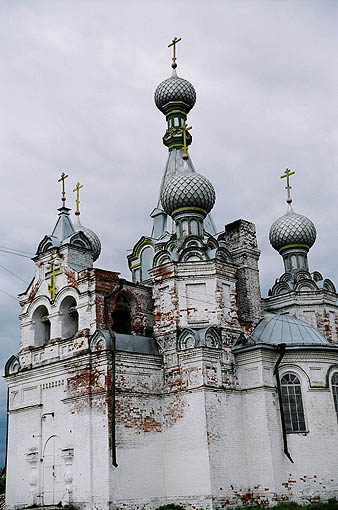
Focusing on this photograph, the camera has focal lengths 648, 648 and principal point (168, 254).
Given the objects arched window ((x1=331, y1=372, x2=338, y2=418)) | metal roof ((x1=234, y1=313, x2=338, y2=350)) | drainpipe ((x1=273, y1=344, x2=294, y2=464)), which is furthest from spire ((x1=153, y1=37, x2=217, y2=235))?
arched window ((x1=331, y1=372, x2=338, y2=418))

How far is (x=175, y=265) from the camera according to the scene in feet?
59.0

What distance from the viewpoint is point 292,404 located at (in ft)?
56.0

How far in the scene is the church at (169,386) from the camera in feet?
52.9

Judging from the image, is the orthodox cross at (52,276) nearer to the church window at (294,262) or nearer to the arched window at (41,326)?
the arched window at (41,326)

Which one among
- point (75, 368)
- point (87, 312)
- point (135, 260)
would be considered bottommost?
point (75, 368)

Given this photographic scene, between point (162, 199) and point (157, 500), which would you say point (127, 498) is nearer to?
point (157, 500)

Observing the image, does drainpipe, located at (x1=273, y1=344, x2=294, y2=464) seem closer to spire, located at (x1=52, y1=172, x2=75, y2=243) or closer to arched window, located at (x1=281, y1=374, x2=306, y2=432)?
arched window, located at (x1=281, y1=374, x2=306, y2=432)

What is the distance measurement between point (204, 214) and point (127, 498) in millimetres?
8645

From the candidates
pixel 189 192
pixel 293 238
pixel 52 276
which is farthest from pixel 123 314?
pixel 293 238

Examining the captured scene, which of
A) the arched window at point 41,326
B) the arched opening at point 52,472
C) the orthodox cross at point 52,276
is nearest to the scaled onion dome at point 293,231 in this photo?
the orthodox cross at point 52,276

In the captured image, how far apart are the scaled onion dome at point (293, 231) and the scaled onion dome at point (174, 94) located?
545 cm

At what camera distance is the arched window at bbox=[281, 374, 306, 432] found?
663 inches

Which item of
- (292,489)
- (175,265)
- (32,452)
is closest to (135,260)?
(175,265)

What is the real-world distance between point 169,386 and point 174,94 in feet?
37.1
